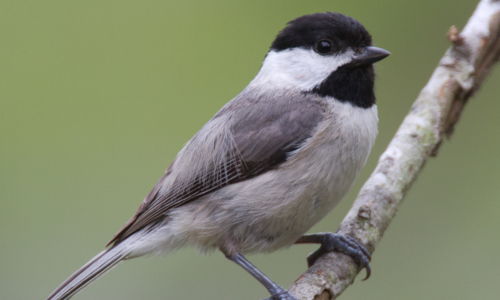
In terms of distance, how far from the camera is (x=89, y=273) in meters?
1.95

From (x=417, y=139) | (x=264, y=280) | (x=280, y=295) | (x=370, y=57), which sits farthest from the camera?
(x=417, y=139)

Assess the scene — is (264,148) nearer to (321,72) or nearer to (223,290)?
(321,72)

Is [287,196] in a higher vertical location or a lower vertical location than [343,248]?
higher

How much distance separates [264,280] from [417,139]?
975 millimetres

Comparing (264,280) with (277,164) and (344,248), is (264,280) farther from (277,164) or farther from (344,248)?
(277,164)

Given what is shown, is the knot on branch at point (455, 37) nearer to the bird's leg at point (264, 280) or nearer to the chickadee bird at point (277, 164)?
the chickadee bird at point (277, 164)

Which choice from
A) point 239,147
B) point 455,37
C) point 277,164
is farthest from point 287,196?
point 455,37

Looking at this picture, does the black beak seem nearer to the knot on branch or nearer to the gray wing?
the gray wing

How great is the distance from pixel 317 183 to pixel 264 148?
249mm

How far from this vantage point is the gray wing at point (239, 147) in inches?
74.1

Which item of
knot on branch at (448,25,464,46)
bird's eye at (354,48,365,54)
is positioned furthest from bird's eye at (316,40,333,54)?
knot on branch at (448,25,464,46)

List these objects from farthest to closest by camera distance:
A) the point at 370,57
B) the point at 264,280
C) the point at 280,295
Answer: the point at 370,57 → the point at 264,280 → the point at 280,295

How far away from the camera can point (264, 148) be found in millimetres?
1886

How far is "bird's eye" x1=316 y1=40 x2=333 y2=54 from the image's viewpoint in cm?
203
